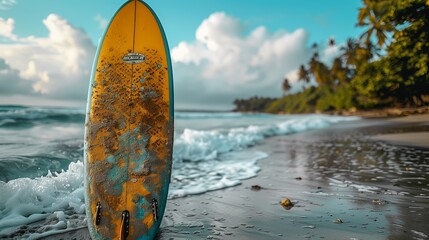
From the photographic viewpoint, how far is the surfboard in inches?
92.3

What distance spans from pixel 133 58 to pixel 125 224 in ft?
5.53

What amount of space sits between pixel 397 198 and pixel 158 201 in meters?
2.52

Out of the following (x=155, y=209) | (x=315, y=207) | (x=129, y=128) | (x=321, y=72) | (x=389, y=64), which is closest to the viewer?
(x=155, y=209)

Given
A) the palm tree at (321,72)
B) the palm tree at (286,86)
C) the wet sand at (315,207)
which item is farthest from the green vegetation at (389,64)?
the palm tree at (286,86)

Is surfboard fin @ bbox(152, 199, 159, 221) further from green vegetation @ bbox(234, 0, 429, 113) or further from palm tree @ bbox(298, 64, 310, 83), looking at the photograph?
palm tree @ bbox(298, 64, 310, 83)

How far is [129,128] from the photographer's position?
2699 millimetres

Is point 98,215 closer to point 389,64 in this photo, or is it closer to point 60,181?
point 60,181

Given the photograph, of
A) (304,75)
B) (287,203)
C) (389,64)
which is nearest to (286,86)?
(304,75)

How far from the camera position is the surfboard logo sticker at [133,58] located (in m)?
2.97

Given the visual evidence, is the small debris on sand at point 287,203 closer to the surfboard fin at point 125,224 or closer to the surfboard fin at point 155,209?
the surfboard fin at point 155,209

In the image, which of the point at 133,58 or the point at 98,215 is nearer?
the point at 98,215


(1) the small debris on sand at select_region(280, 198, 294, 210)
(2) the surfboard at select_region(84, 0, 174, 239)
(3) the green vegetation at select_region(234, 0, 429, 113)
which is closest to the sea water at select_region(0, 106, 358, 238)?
(2) the surfboard at select_region(84, 0, 174, 239)

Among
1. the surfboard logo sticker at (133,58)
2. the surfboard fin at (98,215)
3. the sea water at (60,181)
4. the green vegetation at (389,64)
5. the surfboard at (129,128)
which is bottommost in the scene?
the sea water at (60,181)

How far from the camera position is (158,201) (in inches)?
96.7
